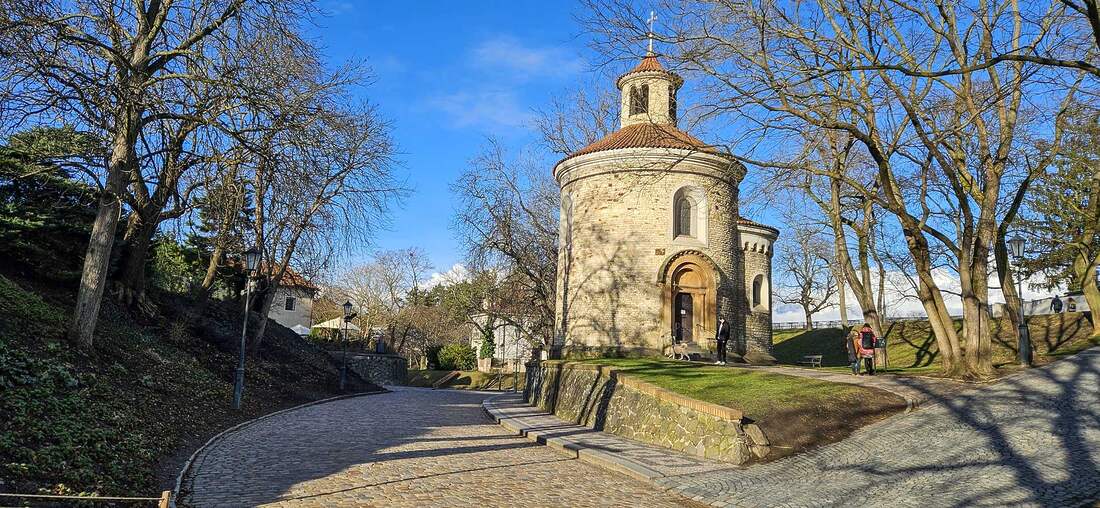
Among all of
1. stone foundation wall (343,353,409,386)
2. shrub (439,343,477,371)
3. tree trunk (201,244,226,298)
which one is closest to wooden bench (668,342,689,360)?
tree trunk (201,244,226,298)

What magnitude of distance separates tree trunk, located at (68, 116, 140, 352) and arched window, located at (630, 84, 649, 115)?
18.7 metres

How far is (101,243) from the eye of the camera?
1226cm

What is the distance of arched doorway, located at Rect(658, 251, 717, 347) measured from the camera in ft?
76.6

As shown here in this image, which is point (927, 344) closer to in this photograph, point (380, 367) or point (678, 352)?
point (678, 352)

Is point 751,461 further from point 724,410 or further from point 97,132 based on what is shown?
point 97,132

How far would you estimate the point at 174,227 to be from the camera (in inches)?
590

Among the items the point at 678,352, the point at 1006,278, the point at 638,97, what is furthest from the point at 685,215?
the point at 1006,278

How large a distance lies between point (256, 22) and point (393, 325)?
150ft

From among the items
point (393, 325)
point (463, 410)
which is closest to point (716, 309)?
point (463, 410)

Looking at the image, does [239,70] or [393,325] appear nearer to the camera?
[239,70]

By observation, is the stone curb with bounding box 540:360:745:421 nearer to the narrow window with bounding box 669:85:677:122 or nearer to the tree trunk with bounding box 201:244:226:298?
the tree trunk with bounding box 201:244:226:298

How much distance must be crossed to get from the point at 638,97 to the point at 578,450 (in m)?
18.0

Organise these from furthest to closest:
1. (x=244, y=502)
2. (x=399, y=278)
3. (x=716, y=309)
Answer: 1. (x=399, y=278)
2. (x=716, y=309)
3. (x=244, y=502)

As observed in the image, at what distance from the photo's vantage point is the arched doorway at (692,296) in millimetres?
23344
